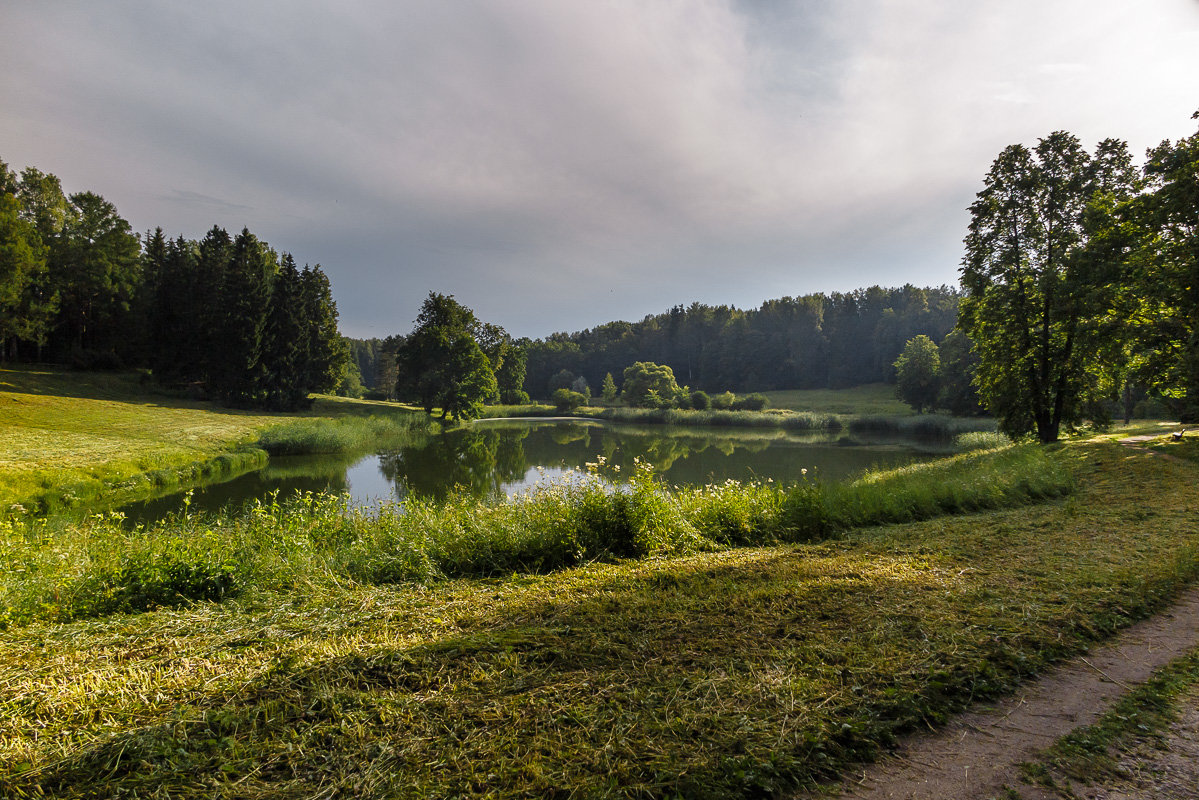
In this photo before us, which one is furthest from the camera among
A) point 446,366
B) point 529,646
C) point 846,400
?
point 846,400

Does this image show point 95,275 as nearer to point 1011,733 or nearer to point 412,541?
point 412,541

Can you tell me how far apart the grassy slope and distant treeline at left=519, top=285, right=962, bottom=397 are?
287 feet

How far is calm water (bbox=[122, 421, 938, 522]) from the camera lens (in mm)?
15445

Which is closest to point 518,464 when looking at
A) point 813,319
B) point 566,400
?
point 566,400

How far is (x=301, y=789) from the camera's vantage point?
6.07 feet

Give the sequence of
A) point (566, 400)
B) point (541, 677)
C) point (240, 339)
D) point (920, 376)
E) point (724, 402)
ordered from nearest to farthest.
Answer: point (541, 677) → point (240, 339) → point (920, 376) → point (724, 402) → point (566, 400)

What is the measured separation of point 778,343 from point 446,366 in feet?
229

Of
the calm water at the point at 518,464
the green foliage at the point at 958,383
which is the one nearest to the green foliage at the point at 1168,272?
the calm water at the point at 518,464

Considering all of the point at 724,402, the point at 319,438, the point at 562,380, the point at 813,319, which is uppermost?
the point at 813,319

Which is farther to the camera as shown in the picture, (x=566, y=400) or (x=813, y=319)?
(x=813, y=319)

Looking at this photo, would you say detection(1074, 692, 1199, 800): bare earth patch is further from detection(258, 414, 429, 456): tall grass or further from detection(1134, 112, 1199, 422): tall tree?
detection(258, 414, 429, 456): tall grass

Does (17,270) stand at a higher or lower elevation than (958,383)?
higher

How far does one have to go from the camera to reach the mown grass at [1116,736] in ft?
6.82

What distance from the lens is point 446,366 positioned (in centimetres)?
4466
